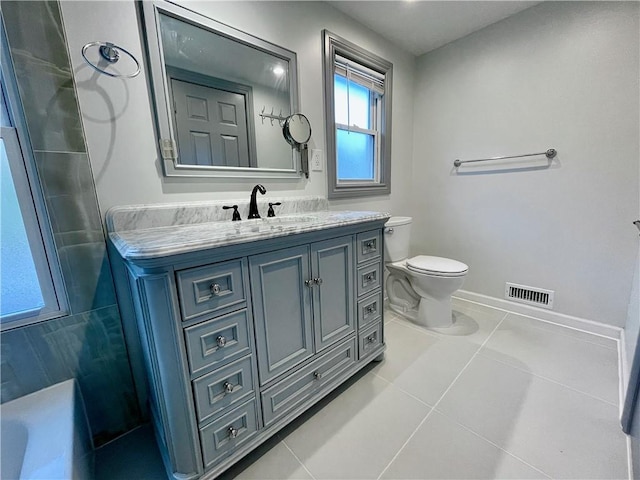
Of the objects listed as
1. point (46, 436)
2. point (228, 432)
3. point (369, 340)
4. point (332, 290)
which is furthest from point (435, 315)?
point (46, 436)

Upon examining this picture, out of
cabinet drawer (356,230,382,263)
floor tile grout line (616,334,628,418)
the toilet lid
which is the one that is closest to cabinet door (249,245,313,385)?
cabinet drawer (356,230,382,263)

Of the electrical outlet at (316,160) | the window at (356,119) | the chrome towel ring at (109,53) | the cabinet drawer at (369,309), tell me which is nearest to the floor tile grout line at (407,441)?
the cabinet drawer at (369,309)

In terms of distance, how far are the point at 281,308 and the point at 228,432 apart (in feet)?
1.46

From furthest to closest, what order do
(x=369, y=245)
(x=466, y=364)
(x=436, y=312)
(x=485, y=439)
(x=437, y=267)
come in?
(x=436, y=312), (x=437, y=267), (x=466, y=364), (x=369, y=245), (x=485, y=439)

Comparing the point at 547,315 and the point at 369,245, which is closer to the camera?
the point at 369,245

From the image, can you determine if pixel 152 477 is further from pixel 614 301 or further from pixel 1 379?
pixel 614 301

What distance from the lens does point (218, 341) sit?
0.85m

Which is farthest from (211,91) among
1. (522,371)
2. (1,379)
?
(522,371)

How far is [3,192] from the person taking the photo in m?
0.87

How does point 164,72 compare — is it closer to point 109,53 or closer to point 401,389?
point 109,53

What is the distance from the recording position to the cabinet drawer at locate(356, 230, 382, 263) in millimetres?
1289

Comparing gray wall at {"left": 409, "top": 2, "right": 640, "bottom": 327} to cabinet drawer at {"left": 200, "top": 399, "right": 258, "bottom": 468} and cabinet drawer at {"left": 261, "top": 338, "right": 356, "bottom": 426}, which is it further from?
cabinet drawer at {"left": 200, "top": 399, "right": 258, "bottom": 468}

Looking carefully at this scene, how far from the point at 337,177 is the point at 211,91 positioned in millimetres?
913

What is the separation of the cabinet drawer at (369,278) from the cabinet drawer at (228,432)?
26.8 inches
